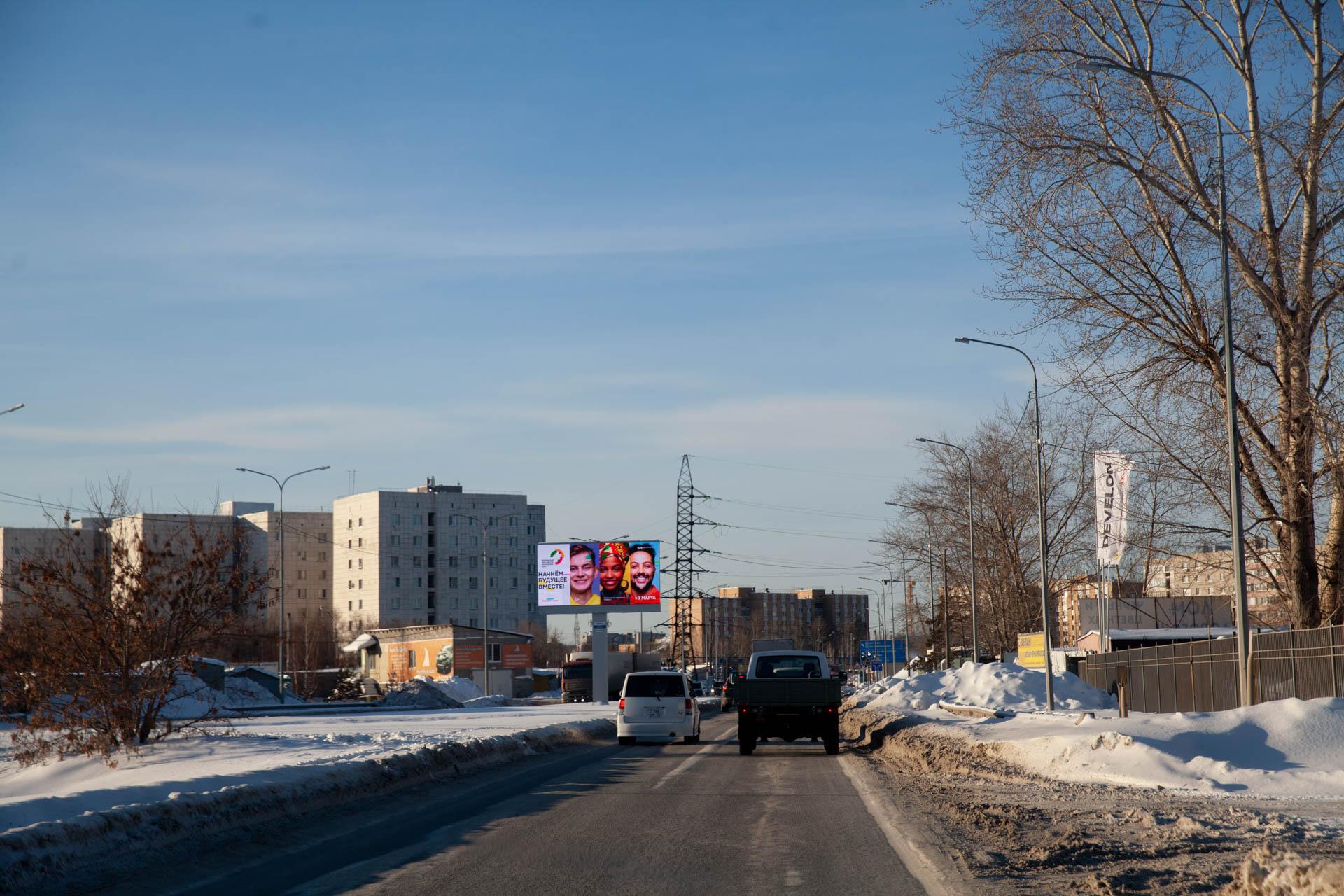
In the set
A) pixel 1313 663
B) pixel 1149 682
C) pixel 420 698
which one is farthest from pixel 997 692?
pixel 420 698

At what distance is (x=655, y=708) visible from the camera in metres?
30.3

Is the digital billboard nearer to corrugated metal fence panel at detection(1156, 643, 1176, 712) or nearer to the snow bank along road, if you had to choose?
corrugated metal fence panel at detection(1156, 643, 1176, 712)

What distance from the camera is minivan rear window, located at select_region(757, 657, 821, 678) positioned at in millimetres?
27781

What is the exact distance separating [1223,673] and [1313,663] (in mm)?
7947

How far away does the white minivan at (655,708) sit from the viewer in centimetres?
3019

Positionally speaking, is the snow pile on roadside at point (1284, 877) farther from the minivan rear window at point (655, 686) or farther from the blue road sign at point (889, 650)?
the blue road sign at point (889, 650)

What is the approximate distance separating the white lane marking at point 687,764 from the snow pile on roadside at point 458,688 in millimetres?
41032

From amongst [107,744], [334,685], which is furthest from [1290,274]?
[334,685]

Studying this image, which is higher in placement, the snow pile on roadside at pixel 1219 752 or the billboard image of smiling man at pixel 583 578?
the billboard image of smiling man at pixel 583 578

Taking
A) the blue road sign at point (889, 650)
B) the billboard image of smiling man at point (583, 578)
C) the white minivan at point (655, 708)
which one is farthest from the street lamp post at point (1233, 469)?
the blue road sign at point (889, 650)

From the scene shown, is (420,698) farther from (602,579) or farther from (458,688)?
(602,579)

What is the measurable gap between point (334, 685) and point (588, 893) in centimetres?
7450

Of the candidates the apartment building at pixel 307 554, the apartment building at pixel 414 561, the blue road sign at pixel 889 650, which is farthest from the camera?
the apartment building at pixel 307 554

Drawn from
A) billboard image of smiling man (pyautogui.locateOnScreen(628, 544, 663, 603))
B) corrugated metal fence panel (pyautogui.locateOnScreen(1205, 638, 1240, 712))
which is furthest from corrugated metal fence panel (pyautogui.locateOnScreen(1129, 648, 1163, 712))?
billboard image of smiling man (pyautogui.locateOnScreen(628, 544, 663, 603))
